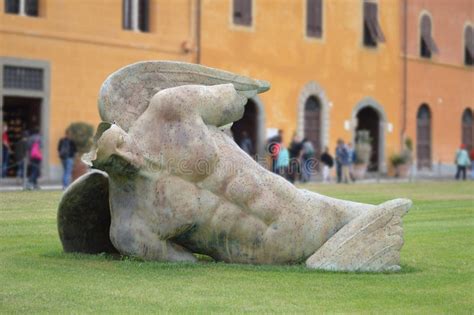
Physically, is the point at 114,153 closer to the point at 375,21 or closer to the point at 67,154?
the point at 67,154

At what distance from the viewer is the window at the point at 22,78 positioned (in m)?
32.8

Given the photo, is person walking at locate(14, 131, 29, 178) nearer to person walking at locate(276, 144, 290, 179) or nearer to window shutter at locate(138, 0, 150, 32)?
window shutter at locate(138, 0, 150, 32)

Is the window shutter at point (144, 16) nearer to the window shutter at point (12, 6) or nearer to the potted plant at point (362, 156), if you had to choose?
the window shutter at point (12, 6)

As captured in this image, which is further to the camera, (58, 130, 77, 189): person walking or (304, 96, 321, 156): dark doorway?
(304, 96, 321, 156): dark doorway

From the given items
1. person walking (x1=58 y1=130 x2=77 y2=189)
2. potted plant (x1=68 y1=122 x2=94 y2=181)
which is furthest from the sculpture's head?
potted plant (x1=68 y1=122 x2=94 y2=181)

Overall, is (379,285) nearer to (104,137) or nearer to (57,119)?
(104,137)

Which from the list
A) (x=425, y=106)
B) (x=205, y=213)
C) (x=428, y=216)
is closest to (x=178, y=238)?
(x=205, y=213)

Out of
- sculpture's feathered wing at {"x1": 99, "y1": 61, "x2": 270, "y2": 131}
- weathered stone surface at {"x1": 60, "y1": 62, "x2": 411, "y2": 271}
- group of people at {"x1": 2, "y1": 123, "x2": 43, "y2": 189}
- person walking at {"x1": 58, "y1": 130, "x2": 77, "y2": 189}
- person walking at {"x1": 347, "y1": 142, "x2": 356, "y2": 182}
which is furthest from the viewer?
person walking at {"x1": 347, "y1": 142, "x2": 356, "y2": 182}

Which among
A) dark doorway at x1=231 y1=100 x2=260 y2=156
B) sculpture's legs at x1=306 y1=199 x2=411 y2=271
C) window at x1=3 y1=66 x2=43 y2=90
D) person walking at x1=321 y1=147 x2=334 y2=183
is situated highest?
window at x1=3 y1=66 x2=43 y2=90

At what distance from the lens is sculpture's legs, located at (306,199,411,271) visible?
10.6 m

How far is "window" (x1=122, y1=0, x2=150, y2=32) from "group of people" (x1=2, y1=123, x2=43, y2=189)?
19.5 ft

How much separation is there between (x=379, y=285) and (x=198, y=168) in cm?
224

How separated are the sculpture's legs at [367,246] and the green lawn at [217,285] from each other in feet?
0.73

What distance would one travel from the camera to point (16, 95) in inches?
1299
